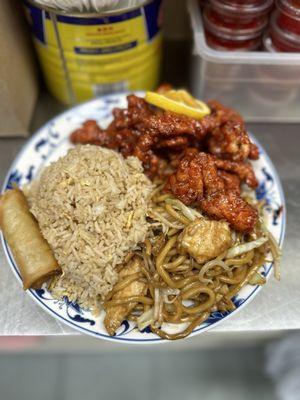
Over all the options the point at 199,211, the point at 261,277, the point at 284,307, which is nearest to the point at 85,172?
the point at 199,211

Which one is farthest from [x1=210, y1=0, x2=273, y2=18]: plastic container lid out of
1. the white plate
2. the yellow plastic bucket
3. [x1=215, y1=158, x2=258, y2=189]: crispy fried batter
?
[x1=215, y1=158, x2=258, y2=189]: crispy fried batter

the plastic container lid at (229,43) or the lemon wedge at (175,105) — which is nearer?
the lemon wedge at (175,105)

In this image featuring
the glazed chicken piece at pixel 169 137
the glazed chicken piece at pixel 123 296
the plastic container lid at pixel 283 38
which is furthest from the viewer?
the plastic container lid at pixel 283 38

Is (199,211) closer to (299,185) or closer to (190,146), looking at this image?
(190,146)

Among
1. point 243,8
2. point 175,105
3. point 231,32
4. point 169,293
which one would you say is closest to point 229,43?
point 231,32

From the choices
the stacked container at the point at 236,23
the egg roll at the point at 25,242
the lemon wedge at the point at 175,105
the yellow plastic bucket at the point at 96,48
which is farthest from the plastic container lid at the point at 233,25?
the egg roll at the point at 25,242

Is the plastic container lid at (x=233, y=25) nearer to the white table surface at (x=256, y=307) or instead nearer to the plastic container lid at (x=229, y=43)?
the plastic container lid at (x=229, y=43)
